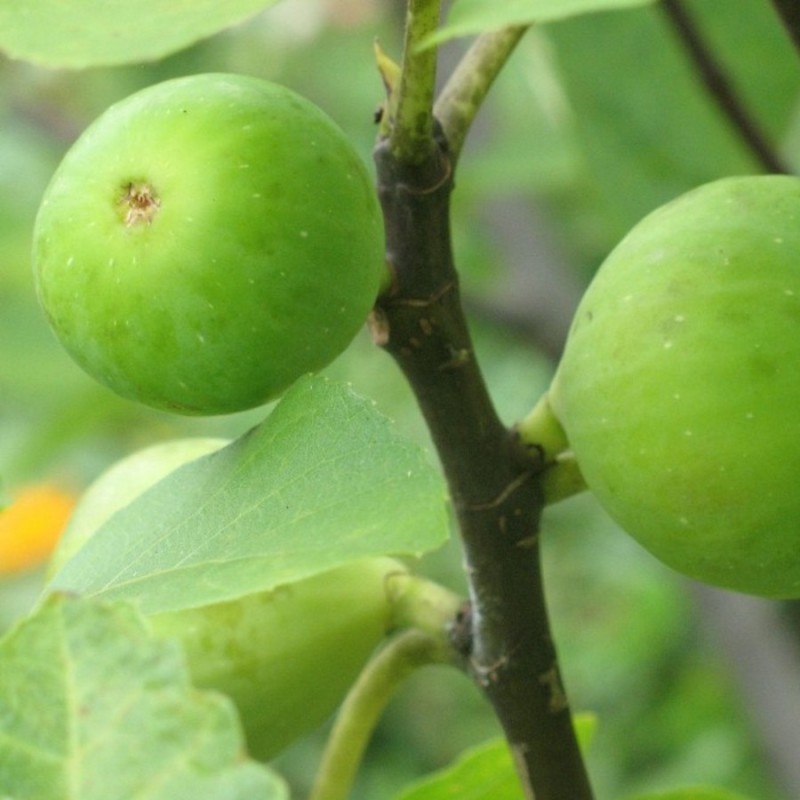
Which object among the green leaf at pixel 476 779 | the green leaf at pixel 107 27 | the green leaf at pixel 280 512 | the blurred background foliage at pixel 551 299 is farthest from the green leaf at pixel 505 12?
the green leaf at pixel 476 779

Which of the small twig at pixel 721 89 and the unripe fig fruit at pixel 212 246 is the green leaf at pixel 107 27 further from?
the small twig at pixel 721 89

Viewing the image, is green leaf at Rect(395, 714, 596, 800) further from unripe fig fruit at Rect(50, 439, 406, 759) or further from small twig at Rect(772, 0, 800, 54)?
small twig at Rect(772, 0, 800, 54)

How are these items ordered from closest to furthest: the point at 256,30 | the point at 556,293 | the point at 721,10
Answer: the point at 721,10, the point at 556,293, the point at 256,30

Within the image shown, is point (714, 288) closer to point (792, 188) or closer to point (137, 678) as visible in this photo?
point (792, 188)

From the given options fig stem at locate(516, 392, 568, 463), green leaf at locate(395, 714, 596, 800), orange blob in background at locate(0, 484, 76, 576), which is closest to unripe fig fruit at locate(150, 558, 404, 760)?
green leaf at locate(395, 714, 596, 800)

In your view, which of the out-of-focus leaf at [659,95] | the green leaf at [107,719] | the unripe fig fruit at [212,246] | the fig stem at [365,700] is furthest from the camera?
the out-of-focus leaf at [659,95]

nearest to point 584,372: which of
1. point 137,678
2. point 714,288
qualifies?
point 714,288

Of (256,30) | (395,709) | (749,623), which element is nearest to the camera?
(749,623)
